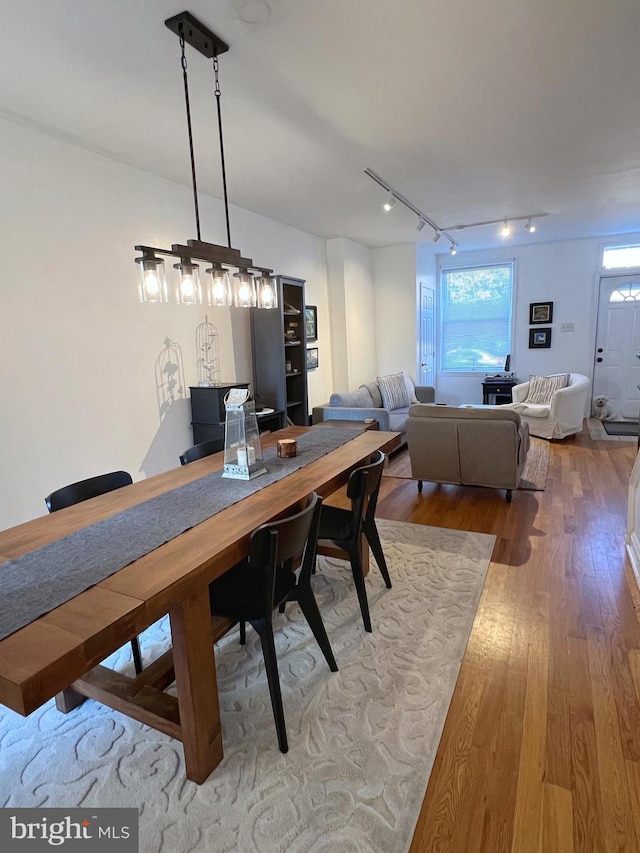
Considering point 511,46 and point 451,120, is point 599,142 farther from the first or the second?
point 511,46

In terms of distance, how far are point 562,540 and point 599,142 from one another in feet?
9.28

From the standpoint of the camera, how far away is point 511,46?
6.92 ft

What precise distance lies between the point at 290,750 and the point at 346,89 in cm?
308

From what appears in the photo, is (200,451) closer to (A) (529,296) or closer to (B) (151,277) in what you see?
(B) (151,277)

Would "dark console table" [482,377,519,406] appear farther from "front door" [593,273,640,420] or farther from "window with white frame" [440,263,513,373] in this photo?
"front door" [593,273,640,420]

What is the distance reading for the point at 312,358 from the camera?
577cm

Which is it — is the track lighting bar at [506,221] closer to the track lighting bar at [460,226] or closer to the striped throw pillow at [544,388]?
the track lighting bar at [460,226]

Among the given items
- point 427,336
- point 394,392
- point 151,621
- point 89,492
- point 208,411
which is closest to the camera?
point 151,621

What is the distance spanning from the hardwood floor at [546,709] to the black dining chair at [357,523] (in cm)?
60

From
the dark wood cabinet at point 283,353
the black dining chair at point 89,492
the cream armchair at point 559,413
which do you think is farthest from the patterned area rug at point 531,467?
the black dining chair at point 89,492

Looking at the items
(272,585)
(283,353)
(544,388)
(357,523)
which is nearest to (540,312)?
(544,388)

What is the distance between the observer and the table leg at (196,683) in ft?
4.65

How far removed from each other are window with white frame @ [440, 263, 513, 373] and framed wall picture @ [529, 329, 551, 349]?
1.15 feet

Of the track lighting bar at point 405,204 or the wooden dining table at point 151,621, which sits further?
the track lighting bar at point 405,204
